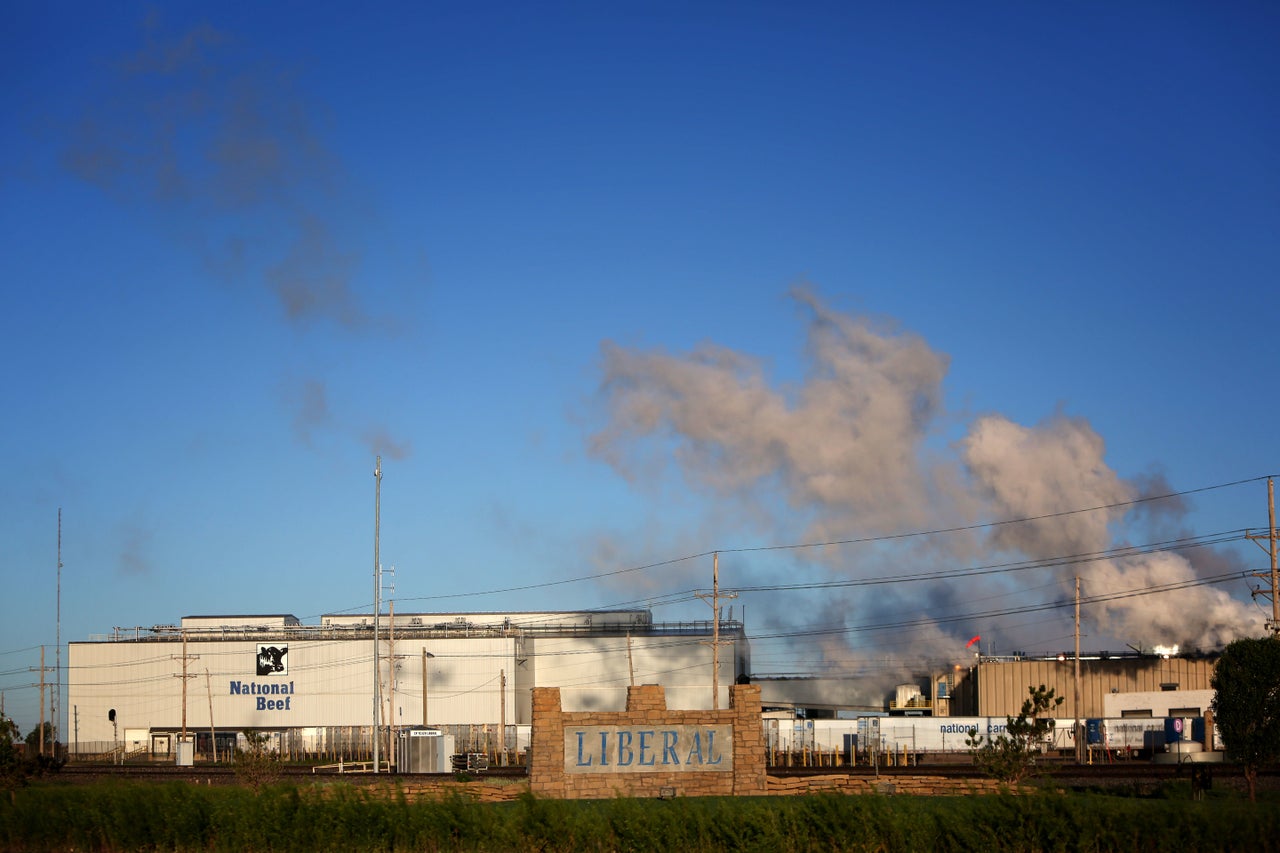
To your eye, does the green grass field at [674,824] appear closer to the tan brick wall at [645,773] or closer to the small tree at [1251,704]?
the tan brick wall at [645,773]

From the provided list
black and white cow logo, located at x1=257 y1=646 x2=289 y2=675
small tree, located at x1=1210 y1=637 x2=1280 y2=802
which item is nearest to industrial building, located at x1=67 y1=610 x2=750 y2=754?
black and white cow logo, located at x1=257 y1=646 x2=289 y2=675

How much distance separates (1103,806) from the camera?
2427 cm

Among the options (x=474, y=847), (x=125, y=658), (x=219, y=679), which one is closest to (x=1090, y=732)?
(x=474, y=847)

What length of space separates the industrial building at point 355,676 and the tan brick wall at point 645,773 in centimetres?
5597

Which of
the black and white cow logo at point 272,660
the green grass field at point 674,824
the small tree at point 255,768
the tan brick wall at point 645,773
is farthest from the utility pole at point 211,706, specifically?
the green grass field at point 674,824

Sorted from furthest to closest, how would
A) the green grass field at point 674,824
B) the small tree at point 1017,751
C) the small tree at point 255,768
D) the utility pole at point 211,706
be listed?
the utility pole at point 211,706 → the small tree at point 255,768 → the small tree at point 1017,751 → the green grass field at point 674,824

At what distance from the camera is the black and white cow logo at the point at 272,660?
9775cm

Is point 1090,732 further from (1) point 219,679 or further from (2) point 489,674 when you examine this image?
(1) point 219,679

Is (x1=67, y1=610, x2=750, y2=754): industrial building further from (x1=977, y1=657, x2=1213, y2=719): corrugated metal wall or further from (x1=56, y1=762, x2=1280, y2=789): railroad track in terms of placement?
(x1=56, y1=762, x2=1280, y2=789): railroad track

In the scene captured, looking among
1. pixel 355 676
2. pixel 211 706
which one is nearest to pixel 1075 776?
pixel 355 676

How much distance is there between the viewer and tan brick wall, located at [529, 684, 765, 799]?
34531 mm

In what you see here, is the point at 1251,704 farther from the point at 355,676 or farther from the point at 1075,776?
the point at 355,676

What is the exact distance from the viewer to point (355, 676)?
96.4 metres

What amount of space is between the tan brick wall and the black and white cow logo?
225ft
